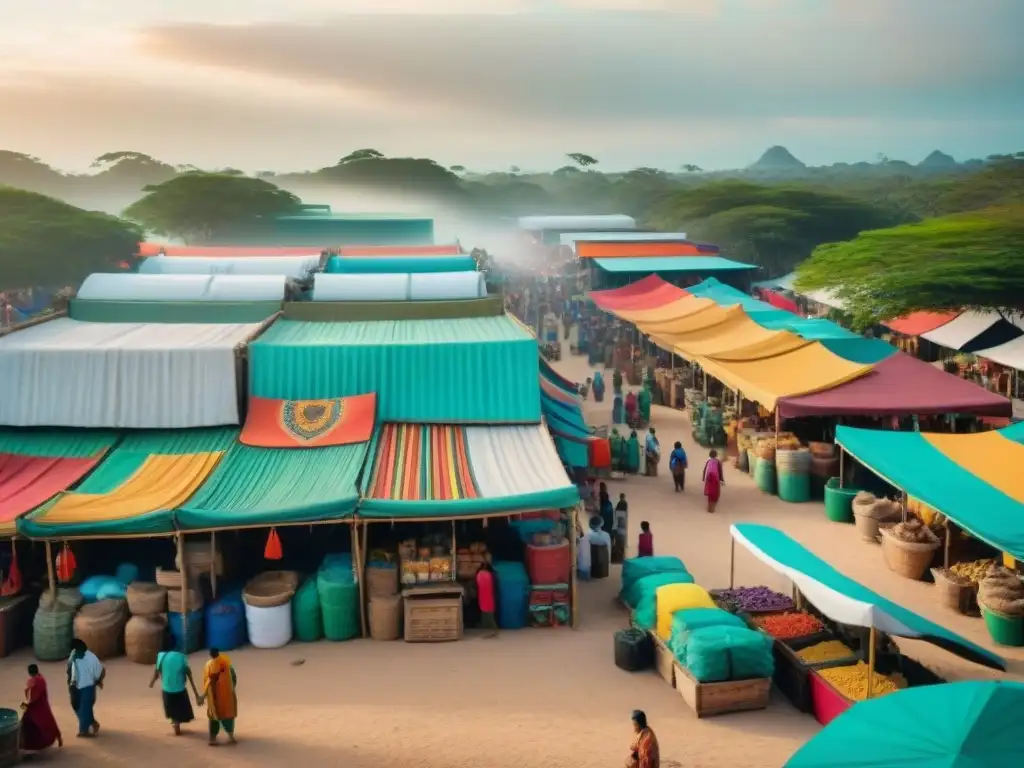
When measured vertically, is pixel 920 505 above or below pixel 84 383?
below

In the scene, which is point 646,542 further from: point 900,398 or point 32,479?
point 32,479

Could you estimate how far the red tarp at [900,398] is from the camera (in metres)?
15.7

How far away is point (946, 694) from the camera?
629 cm

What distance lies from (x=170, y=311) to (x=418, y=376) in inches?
239

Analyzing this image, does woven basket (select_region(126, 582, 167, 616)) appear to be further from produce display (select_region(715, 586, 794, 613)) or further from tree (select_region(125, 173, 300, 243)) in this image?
tree (select_region(125, 173, 300, 243))

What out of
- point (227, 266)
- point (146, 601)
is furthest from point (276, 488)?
point (227, 266)

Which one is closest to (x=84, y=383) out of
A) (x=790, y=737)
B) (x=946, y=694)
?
(x=790, y=737)

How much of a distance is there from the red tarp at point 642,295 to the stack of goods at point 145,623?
20.2 m

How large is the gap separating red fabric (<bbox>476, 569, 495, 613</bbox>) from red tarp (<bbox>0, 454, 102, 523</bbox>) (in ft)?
16.3

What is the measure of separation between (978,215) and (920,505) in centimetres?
1906

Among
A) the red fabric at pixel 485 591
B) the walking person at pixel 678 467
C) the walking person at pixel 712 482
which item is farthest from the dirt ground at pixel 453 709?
the walking person at pixel 678 467

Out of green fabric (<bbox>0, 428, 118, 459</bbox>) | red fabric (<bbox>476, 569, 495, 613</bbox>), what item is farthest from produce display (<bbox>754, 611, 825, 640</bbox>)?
green fabric (<bbox>0, 428, 118, 459</bbox>)

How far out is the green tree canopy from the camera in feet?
126

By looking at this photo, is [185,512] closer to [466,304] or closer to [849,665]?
[849,665]
